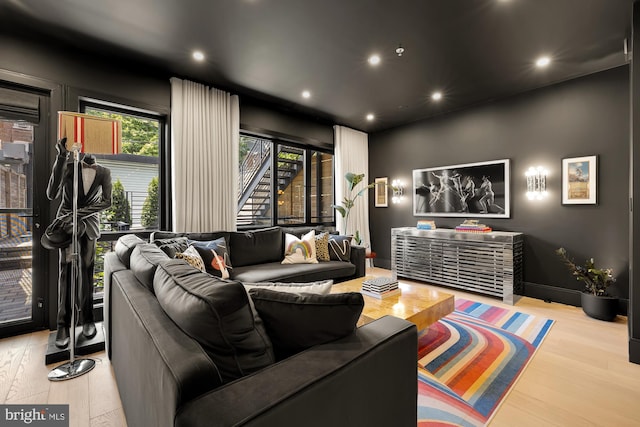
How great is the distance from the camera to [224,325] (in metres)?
0.87

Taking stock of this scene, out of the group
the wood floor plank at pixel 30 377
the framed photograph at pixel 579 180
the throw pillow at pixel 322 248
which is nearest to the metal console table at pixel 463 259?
the framed photograph at pixel 579 180

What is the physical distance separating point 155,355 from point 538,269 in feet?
14.3

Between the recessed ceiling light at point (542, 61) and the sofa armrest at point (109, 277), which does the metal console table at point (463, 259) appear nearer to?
the recessed ceiling light at point (542, 61)

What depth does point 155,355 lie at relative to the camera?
2.83 ft

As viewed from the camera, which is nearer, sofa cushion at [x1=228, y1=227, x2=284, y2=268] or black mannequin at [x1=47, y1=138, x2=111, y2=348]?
black mannequin at [x1=47, y1=138, x2=111, y2=348]

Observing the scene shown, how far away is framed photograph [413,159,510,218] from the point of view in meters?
4.01

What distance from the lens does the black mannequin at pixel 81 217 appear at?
2.20 meters

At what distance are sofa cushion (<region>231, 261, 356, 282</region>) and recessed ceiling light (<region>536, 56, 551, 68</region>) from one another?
305 centimetres

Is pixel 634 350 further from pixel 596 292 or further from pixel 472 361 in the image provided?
pixel 472 361

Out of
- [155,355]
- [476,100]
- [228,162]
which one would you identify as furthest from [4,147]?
[476,100]

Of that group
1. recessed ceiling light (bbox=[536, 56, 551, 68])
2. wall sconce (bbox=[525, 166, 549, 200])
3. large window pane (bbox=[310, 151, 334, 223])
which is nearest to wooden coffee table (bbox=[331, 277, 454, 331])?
wall sconce (bbox=[525, 166, 549, 200])

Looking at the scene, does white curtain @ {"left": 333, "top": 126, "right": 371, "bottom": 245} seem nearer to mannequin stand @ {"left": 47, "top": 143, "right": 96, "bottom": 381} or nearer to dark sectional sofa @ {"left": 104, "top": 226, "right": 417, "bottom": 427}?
mannequin stand @ {"left": 47, "top": 143, "right": 96, "bottom": 381}

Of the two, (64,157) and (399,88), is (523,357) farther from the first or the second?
(64,157)

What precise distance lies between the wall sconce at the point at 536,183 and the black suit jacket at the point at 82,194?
4.72 m
